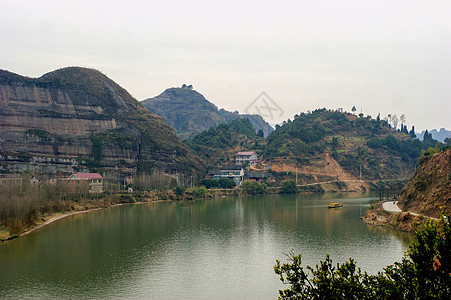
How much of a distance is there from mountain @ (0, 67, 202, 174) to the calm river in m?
46.8

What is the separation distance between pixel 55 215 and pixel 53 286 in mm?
39324

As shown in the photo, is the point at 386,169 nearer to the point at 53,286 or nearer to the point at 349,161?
the point at 349,161

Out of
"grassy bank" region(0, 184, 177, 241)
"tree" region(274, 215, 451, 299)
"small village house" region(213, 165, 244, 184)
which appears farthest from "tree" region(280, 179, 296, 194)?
"tree" region(274, 215, 451, 299)

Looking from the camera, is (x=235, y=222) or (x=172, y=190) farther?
(x=172, y=190)

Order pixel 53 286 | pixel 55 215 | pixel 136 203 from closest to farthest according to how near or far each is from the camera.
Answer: pixel 53 286, pixel 55 215, pixel 136 203

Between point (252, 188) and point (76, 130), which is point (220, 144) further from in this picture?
point (76, 130)

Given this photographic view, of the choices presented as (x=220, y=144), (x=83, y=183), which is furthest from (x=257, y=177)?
(x=83, y=183)

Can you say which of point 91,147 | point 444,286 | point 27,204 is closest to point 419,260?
point 444,286

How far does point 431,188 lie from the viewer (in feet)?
Answer: 174

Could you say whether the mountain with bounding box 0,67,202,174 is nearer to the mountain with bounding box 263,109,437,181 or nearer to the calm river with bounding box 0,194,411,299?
the mountain with bounding box 263,109,437,181

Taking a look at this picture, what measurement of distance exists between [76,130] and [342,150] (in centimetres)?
8866

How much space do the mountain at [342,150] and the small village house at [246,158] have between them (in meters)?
3.82

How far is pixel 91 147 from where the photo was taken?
11569 centimetres

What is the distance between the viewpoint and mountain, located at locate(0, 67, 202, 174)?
10738cm
